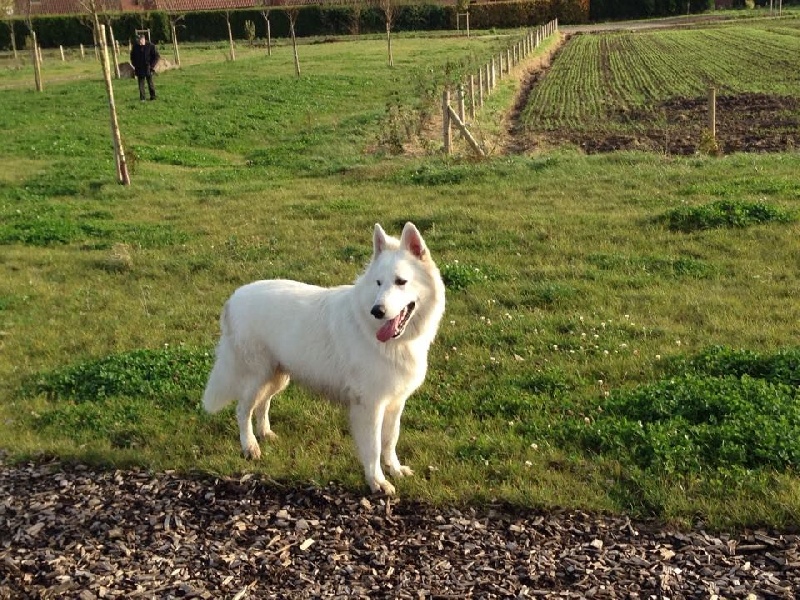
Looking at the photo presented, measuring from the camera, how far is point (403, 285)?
5.36 meters

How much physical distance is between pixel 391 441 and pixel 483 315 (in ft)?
11.5

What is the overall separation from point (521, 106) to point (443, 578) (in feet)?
97.4

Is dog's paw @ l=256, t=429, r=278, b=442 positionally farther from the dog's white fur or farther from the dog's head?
the dog's head

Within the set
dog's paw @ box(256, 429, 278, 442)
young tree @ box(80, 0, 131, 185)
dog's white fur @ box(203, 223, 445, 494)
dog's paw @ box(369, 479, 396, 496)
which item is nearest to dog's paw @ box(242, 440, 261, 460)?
dog's white fur @ box(203, 223, 445, 494)

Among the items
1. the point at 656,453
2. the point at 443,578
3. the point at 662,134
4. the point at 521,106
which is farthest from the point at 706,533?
the point at 521,106

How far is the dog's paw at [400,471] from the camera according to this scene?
605 centimetres

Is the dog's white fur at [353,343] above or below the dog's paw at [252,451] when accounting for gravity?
above

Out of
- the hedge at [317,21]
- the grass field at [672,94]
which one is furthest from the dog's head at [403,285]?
the hedge at [317,21]

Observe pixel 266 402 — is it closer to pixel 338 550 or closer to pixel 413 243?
pixel 338 550

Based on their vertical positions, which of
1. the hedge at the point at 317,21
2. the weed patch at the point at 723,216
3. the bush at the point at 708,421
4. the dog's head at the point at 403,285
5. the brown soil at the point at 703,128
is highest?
the hedge at the point at 317,21

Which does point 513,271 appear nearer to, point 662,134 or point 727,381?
point 727,381

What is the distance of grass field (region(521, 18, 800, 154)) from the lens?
893 inches

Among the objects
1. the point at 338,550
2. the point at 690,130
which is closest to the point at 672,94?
the point at 690,130

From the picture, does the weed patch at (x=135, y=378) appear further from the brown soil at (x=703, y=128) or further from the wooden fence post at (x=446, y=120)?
the brown soil at (x=703, y=128)
